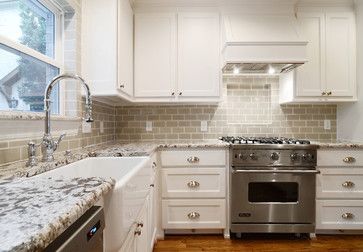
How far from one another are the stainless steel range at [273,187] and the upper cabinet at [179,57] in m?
0.74

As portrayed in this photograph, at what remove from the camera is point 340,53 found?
2680mm

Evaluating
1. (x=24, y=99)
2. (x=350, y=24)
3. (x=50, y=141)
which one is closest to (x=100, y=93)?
(x=24, y=99)

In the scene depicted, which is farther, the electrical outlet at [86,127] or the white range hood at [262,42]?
the white range hood at [262,42]

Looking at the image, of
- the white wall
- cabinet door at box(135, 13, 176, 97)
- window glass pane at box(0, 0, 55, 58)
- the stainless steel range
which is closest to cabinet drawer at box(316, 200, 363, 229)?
the stainless steel range

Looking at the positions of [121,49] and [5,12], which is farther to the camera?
[121,49]

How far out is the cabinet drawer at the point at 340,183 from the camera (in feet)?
7.79

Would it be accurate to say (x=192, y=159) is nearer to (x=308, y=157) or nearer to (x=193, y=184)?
(x=193, y=184)

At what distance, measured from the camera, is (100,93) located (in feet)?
6.70

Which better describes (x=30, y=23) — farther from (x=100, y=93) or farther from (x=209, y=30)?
(x=209, y=30)

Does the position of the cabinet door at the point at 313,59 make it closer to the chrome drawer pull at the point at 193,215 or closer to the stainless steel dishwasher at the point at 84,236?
the chrome drawer pull at the point at 193,215

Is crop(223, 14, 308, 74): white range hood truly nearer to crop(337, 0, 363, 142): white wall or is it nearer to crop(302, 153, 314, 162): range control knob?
crop(337, 0, 363, 142): white wall

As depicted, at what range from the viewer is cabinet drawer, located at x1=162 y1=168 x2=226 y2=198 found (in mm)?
2398

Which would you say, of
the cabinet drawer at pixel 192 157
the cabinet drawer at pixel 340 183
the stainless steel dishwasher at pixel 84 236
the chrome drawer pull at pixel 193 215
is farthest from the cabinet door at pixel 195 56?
the stainless steel dishwasher at pixel 84 236

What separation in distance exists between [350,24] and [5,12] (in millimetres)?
3080
